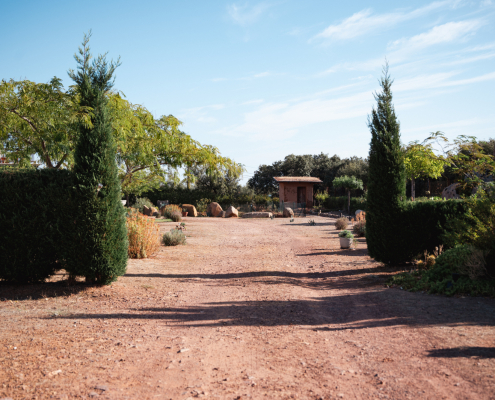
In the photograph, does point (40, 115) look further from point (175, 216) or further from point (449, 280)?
point (175, 216)

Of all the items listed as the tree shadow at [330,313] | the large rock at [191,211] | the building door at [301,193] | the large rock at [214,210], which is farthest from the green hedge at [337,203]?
the tree shadow at [330,313]

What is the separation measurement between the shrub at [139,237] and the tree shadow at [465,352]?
8443mm

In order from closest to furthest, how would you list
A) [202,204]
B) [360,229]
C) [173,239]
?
[173,239] → [360,229] → [202,204]

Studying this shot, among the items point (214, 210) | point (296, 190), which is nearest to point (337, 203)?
point (296, 190)

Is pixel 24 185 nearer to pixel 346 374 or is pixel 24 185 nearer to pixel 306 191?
pixel 346 374

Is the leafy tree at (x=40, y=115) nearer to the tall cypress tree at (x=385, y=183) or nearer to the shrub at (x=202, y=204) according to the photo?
the tall cypress tree at (x=385, y=183)

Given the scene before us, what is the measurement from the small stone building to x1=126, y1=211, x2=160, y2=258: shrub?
98.5 feet

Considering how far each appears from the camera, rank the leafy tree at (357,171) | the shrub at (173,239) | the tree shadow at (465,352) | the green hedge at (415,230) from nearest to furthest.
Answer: the tree shadow at (465,352) → the green hedge at (415,230) → the shrub at (173,239) → the leafy tree at (357,171)

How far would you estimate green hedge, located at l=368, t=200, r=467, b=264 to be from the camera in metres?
8.70

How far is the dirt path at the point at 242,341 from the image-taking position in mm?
3205

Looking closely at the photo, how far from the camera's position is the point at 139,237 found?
34.6 feet

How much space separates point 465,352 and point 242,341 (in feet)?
8.36

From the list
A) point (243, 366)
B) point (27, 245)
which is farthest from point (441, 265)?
point (27, 245)

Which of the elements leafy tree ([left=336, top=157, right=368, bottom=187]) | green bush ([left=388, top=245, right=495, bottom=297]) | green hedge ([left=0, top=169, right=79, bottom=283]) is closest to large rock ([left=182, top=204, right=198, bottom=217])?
leafy tree ([left=336, top=157, right=368, bottom=187])
